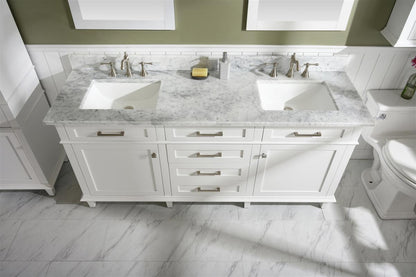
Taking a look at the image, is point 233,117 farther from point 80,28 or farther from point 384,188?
point 384,188

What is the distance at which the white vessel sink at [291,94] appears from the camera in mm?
2211

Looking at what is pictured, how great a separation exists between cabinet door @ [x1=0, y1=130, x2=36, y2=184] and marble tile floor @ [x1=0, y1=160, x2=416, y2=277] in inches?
7.6

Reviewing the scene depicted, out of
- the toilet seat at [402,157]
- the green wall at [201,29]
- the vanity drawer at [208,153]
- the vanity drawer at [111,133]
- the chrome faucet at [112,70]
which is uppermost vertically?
the green wall at [201,29]

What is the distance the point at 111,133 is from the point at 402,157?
6.23ft

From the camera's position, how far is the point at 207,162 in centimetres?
213

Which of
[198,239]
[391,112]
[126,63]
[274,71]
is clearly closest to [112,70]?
[126,63]

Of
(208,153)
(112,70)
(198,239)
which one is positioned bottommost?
(198,239)

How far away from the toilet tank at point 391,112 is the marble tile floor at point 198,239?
57cm

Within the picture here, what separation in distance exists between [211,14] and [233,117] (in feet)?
2.33

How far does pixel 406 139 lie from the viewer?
7.60 feet

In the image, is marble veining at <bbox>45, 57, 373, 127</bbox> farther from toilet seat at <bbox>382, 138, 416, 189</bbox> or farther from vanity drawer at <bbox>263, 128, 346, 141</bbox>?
toilet seat at <bbox>382, 138, 416, 189</bbox>

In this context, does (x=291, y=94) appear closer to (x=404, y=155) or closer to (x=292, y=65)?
(x=292, y=65)

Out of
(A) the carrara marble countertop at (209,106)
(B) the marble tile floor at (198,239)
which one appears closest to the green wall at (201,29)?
(A) the carrara marble countertop at (209,106)

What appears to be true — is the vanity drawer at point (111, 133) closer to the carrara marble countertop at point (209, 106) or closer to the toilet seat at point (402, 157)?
the carrara marble countertop at point (209, 106)
